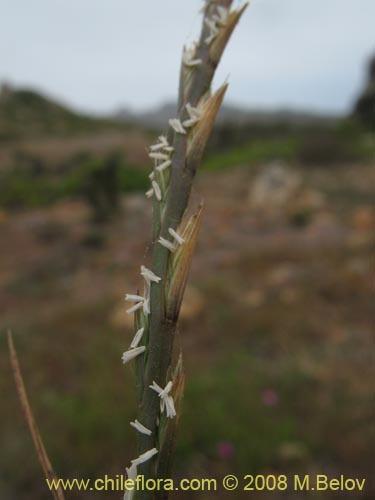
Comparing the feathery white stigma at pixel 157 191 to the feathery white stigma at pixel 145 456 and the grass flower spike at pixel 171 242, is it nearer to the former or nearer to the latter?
the grass flower spike at pixel 171 242

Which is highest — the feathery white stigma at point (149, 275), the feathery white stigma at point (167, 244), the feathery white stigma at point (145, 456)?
the feathery white stigma at point (167, 244)

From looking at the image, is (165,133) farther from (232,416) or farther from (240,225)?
(240,225)

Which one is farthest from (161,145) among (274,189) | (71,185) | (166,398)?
(71,185)

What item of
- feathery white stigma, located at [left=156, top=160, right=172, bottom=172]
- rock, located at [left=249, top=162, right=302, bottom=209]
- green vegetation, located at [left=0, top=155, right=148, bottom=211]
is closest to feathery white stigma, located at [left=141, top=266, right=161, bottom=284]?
feathery white stigma, located at [left=156, top=160, right=172, bottom=172]

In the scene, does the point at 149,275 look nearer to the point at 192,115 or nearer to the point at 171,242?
the point at 171,242

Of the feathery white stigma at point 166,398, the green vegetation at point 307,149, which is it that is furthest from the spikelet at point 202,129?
the green vegetation at point 307,149

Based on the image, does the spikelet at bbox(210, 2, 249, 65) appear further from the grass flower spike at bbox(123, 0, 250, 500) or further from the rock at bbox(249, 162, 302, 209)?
the rock at bbox(249, 162, 302, 209)

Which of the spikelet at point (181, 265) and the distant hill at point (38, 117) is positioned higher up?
the distant hill at point (38, 117)

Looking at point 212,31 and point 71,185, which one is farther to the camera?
point 71,185
